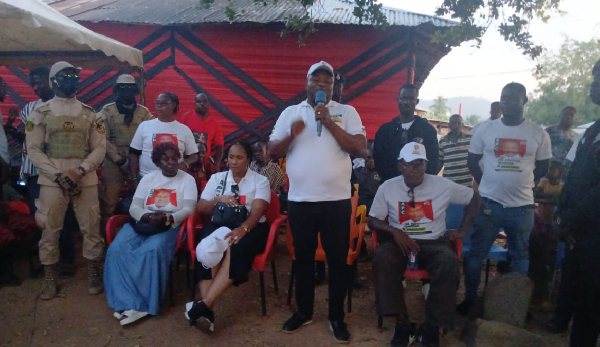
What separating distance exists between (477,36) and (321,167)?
6.21 feet

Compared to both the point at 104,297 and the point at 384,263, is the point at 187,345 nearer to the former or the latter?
the point at 104,297

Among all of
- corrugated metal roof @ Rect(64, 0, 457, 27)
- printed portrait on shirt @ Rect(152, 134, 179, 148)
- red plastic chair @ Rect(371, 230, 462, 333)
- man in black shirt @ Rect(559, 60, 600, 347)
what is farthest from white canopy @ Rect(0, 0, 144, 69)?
man in black shirt @ Rect(559, 60, 600, 347)

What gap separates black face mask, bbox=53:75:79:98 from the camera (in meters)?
3.77

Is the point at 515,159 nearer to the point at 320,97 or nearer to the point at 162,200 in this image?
the point at 320,97

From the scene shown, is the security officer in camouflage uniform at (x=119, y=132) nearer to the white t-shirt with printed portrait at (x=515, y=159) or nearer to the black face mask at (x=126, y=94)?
the black face mask at (x=126, y=94)

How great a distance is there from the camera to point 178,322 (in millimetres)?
3551

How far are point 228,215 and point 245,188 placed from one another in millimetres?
318

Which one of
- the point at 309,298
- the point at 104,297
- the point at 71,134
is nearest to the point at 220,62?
the point at 71,134

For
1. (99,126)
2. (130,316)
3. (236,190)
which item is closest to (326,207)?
(236,190)

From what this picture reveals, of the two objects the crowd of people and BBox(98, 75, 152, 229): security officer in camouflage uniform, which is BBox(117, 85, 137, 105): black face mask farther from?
the crowd of people

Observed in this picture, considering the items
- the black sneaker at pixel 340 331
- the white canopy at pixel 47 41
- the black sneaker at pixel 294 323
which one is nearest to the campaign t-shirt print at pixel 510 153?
the black sneaker at pixel 340 331

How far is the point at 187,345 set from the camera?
3215 mm

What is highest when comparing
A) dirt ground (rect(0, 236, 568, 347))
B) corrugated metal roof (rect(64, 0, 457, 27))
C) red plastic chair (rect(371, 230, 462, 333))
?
corrugated metal roof (rect(64, 0, 457, 27))

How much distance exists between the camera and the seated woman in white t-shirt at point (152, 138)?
427 centimetres
